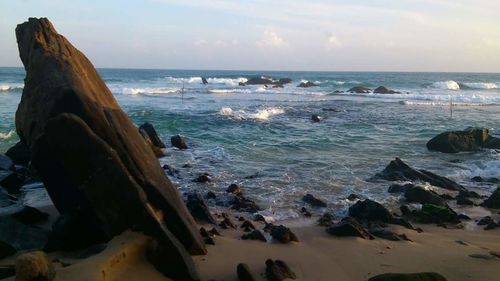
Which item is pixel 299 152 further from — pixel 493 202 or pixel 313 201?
pixel 493 202

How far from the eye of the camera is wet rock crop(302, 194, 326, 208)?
10.1 m

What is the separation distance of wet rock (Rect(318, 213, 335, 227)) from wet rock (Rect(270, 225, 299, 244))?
1.14 metres

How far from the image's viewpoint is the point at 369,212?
9266mm

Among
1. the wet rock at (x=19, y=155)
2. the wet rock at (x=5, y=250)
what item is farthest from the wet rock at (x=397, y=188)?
the wet rock at (x=19, y=155)

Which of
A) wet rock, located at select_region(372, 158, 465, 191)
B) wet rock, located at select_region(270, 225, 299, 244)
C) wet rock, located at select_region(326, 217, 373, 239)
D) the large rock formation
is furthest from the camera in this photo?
wet rock, located at select_region(372, 158, 465, 191)

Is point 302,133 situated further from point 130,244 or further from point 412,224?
point 130,244

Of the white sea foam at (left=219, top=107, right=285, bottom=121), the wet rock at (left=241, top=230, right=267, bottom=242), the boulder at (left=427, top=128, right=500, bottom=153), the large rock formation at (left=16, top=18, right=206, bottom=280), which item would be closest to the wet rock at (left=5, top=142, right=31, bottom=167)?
the large rock formation at (left=16, top=18, right=206, bottom=280)

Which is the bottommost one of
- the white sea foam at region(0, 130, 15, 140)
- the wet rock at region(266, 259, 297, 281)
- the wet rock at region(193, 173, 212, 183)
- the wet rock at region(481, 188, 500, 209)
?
the wet rock at region(481, 188, 500, 209)

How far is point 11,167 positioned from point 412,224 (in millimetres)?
9636

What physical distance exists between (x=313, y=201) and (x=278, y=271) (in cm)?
415

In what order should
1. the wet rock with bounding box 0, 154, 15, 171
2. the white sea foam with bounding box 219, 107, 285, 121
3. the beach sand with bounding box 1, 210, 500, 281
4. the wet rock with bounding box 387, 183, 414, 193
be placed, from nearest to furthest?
1. the beach sand with bounding box 1, 210, 500, 281
2. the wet rock with bounding box 387, 183, 414, 193
3. the wet rock with bounding box 0, 154, 15, 171
4. the white sea foam with bounding box 219, 107, 285, 121

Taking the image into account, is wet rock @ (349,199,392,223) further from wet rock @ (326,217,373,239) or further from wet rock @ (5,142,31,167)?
wet rock @ (5,142,31,167)

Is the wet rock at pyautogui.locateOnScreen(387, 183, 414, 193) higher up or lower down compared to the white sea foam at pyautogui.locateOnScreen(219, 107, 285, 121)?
lower down

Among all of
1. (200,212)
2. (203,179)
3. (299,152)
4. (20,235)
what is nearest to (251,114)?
(299,152)
